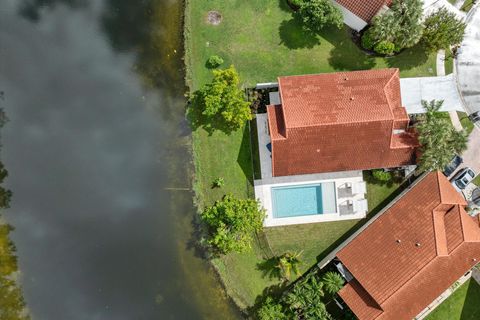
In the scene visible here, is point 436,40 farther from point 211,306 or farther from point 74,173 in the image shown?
point 74,173

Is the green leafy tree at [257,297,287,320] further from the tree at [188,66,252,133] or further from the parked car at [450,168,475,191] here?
the parked car at [450,168,475,191]

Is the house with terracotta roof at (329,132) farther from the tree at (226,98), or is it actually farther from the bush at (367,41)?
the bush at (367,41)

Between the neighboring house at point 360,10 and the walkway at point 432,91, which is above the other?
the neighboring house at point 360,10

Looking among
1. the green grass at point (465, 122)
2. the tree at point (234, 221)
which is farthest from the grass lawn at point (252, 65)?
the green grass at point (465, 122)

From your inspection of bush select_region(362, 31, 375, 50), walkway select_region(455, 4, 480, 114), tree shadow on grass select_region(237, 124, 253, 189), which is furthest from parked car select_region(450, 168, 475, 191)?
tree shadow on grass select_region(237, 124, 253, 189)

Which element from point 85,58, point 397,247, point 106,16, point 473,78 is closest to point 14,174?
point 85,58

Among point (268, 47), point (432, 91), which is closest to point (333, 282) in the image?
point (432, 91)
